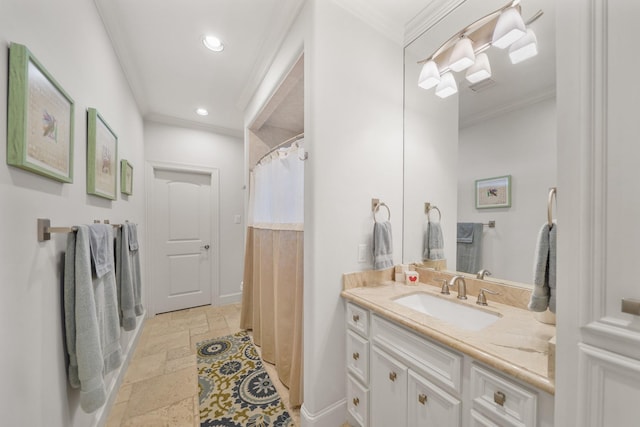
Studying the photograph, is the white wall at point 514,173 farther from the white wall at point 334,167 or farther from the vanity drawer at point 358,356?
the vanity drawer at point 358,356

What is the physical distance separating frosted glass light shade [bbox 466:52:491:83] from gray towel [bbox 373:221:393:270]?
1048 mm

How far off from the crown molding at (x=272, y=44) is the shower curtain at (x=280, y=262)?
773 millimetres

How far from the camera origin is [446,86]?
157 cm

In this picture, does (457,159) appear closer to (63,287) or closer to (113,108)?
(63,287)

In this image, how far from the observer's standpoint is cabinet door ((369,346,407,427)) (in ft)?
3.66

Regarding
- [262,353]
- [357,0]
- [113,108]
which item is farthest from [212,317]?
[357,0]

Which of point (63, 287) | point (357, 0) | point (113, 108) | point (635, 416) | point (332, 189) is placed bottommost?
point (635, 416)

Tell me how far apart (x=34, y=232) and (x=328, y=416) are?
173 centimetres

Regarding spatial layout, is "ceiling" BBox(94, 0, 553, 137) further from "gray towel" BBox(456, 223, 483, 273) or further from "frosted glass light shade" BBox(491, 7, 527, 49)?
"gray towel" BBox(456, 223, 483, 273)

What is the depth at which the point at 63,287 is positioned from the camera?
1.06 meters

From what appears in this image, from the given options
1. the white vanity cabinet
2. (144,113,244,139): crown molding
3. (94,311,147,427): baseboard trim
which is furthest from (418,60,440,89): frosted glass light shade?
(94,311,147,427): baseboard trim

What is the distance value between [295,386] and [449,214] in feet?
5.32

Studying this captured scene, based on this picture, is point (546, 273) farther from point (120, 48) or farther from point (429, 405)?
point (120, 48)

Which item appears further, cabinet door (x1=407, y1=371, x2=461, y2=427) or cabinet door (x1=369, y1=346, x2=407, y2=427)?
cabinet door (x1=369, y1=346, x2=407, y2=427)
